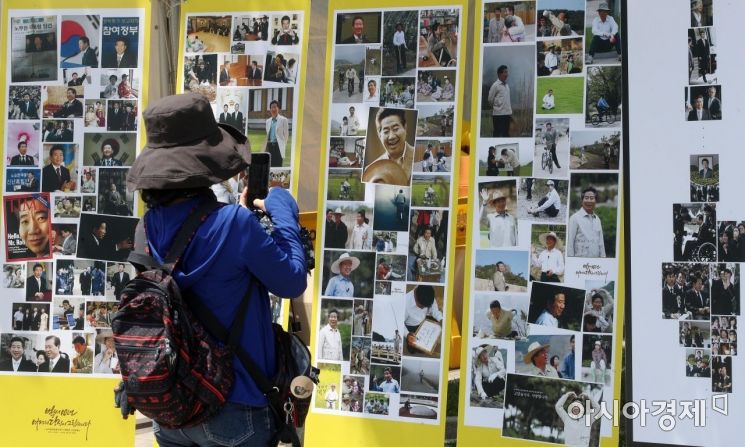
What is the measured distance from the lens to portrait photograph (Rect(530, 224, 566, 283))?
138 inches

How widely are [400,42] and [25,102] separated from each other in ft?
5.66

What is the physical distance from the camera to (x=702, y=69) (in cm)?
339

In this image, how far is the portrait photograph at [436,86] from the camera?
3.66 meters

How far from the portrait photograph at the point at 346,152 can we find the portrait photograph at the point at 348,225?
0.54 ft

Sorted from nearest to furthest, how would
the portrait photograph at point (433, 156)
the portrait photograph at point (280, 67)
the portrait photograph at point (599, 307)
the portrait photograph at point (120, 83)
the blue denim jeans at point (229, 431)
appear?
the blue denim jeans at point (229, 431) → the portrait photograph at point (599, 307) → the portrait photograph at point (433, 156) → the portrait photograph at point (280, 67) → the portrait photograph at point (120, 83)

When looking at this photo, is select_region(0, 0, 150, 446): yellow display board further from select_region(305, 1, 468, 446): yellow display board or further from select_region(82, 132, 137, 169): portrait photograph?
select_region(305, 1, 468, 446): yellow display board

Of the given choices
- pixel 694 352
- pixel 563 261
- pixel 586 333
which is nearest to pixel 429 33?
pixel 563 261

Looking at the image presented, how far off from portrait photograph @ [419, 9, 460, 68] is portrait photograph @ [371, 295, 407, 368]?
3.26ft

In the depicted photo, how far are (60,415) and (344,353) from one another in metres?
1.30

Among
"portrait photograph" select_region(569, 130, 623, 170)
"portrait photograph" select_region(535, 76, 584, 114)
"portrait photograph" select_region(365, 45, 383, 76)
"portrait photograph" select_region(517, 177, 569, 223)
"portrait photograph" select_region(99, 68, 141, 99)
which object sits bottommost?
"portrait photograph" select_region(517, 177, 569, 223)

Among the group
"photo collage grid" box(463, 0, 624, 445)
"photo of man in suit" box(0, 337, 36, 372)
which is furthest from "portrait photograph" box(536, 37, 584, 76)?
"photo of man in suit" box(0, 337, 36, 372)

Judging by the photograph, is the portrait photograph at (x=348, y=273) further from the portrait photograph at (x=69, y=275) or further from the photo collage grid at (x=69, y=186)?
the portrait photograph at (x=69, y=275)

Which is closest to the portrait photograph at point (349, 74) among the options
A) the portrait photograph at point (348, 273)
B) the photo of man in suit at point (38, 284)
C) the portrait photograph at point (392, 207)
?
the portrait photograph at point (392, 207)

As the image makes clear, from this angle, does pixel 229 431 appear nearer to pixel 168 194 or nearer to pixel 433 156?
pixel 168 194
